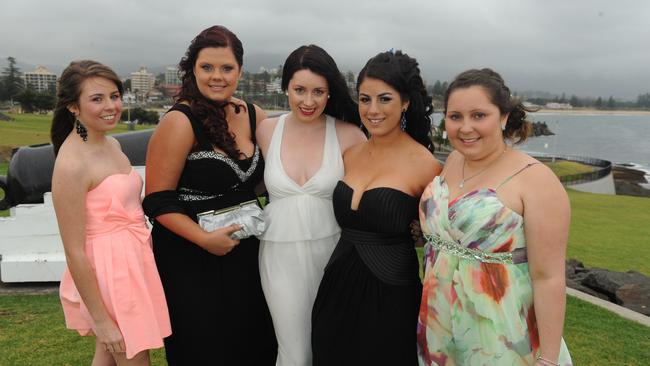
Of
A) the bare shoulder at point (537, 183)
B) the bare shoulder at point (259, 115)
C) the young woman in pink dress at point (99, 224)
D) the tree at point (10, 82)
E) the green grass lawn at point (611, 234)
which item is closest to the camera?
the bare shoulder at point (537, 183)

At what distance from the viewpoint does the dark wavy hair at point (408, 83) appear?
2.64 metres

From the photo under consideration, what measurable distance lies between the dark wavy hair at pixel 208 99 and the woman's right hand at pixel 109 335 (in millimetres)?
1032

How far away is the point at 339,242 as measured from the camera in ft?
9.18

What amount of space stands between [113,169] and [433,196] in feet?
5.03

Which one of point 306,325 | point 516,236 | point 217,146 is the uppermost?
point 217,146

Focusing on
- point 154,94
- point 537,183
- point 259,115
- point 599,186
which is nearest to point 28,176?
point 259,115

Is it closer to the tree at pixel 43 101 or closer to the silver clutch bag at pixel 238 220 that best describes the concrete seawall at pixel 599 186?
the silver clutch bag at pixel 238 220

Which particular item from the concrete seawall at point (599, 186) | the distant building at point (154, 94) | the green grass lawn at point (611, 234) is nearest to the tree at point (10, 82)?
the distant building at point (154, 94)

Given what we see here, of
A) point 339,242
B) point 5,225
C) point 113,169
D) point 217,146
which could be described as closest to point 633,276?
point 339,242

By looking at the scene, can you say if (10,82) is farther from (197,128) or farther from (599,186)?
(197,128)

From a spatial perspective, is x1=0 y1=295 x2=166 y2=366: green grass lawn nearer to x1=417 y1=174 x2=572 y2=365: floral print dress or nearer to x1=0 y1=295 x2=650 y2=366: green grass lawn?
x1=0 y1=295 x2=650 y2=366: green grass lawn

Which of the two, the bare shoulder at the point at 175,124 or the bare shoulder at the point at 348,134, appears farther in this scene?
the bare shoulder at the point at 348,134

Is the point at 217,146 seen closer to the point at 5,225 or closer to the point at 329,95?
the point at 329,95

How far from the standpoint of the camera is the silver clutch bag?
277 cm
